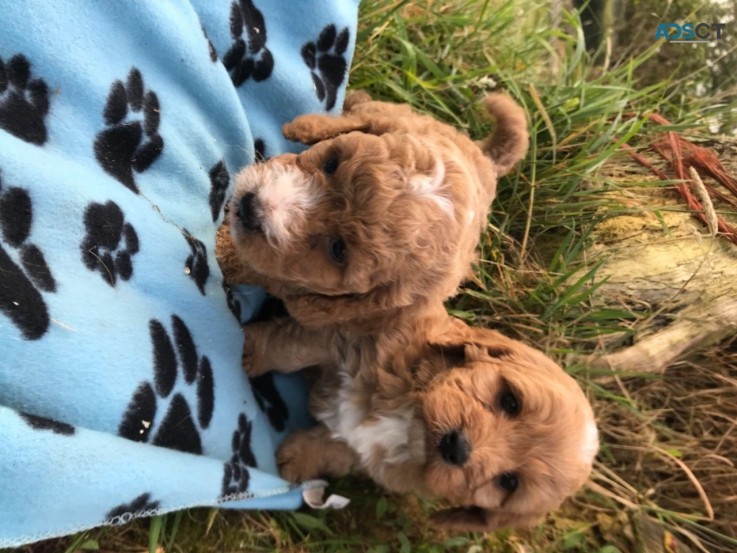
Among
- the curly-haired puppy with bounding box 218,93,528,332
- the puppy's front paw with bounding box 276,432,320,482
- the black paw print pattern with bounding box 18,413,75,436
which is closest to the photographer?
the black paw print pattern with bounding box 18,413,75,436

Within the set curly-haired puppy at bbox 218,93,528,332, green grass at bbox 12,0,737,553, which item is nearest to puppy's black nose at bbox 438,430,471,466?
curly-haired puppy at bbox 218,93,528,332

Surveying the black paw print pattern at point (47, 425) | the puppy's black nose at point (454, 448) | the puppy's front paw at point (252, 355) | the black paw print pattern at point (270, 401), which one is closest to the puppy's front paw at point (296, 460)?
the black paw print pattern at point (270, 401)

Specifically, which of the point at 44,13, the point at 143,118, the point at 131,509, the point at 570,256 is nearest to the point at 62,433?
the point at 131,509

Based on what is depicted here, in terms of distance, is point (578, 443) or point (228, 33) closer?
point (578, 443)

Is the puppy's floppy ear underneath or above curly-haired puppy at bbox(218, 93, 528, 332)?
underneath

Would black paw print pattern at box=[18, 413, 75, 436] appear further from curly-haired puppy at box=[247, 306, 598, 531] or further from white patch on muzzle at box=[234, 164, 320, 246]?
curly-haired puppy at box=[247, 306, 598, 531]

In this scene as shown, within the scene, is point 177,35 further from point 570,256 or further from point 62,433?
point 570,256
